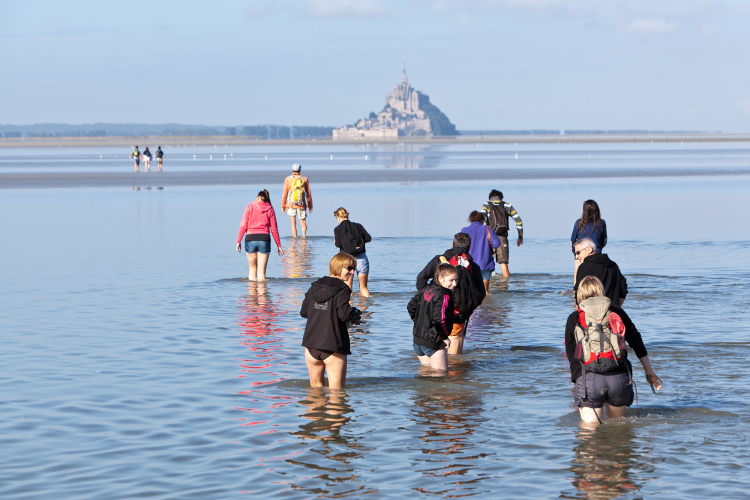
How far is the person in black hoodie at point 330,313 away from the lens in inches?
346

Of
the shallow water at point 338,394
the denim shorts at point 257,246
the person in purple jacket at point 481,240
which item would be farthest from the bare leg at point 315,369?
the denim shorts at point 257,246

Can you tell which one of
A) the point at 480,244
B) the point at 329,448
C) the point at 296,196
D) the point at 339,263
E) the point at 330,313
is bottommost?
the point at 329,448

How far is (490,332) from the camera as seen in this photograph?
12.9 metres

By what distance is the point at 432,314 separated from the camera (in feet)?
31.0

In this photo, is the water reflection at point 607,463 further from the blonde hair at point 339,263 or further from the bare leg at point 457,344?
the bare leg at point 457,344

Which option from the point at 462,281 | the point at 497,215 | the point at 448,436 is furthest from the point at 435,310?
the point at 497,215

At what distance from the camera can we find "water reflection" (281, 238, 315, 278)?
18622 millimetres

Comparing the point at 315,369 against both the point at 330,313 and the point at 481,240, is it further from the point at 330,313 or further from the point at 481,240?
the point at 481,240

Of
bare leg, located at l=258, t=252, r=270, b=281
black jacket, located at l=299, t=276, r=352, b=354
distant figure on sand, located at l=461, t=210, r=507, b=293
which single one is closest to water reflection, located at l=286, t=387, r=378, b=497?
black jacket, located at l=299, t=276, r=352, b=354

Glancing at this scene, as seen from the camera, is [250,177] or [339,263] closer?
[339,263]

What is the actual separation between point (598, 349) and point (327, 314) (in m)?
2.83

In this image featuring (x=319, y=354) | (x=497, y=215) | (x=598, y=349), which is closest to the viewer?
(x=598, y=349)

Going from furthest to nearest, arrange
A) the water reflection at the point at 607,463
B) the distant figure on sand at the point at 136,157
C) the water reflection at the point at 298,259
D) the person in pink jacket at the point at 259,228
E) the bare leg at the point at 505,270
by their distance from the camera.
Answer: the distant figure on sand at the point at 136,157 → the water reflection at the point at 298,259 → the bare leg at the point at 505,270 → the person in pink jacket at the point at 259,228 → the water reflection at the point at 607,463

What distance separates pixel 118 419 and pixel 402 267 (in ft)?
36.9
